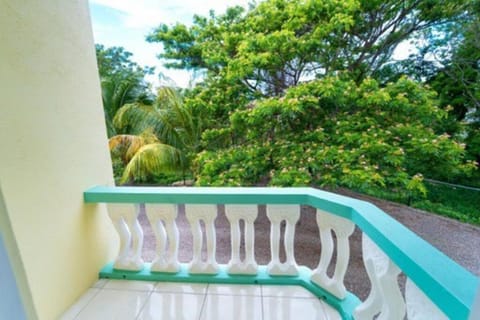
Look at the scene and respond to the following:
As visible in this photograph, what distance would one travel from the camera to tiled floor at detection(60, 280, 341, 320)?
120 cm

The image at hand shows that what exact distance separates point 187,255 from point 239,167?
3.96 ft

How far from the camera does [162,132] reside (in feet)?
10.7

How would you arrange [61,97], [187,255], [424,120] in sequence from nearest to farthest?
[61,97] → [187,255] → [424,120]

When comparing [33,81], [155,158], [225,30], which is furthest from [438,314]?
[225,30]

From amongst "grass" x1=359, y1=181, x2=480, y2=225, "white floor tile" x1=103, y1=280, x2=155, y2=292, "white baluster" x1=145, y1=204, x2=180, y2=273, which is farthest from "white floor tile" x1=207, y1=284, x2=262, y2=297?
"grass" x1=359, y1=181, x2=480, y2=225

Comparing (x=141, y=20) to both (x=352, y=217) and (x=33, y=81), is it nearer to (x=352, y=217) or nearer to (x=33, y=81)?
(x=33, y=81)

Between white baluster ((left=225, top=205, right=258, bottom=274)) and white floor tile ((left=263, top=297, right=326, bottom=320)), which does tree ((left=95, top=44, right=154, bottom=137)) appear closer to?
white baluster ((left=225, top=205, right=258, bottom=274))

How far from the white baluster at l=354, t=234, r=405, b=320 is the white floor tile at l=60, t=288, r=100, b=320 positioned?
140 cm

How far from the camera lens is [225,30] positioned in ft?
10.8

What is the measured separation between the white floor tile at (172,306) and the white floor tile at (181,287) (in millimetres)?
28

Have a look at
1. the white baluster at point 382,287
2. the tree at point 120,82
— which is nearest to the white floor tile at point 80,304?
the white baluster at point 382,287

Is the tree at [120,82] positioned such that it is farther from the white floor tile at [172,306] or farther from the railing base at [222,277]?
the white floor tile at [172,306]

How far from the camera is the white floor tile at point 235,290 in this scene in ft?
4.36

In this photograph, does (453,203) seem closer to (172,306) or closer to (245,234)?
(245,234)
